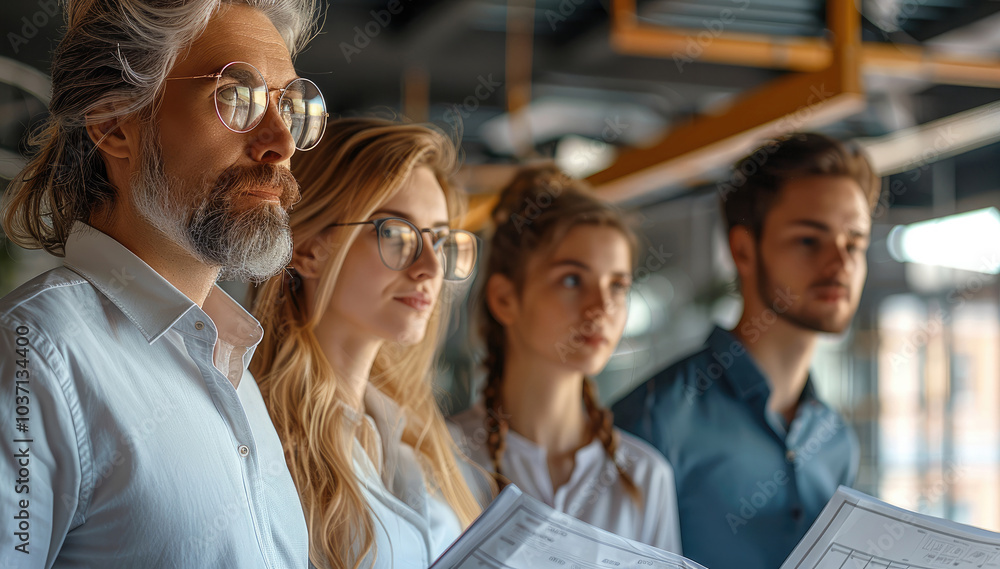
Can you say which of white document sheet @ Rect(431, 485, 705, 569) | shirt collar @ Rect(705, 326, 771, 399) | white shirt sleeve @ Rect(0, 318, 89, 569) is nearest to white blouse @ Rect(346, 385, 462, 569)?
white document sheet @ Rect(431, 485, 705, 569)

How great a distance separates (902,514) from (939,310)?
4.97m

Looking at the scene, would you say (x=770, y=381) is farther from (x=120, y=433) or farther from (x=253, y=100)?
(x=120, y=433)

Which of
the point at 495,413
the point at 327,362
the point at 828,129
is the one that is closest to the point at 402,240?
the point at 327,362

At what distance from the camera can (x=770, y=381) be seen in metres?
2.63

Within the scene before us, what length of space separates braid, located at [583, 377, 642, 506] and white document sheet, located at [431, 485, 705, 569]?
0.94m

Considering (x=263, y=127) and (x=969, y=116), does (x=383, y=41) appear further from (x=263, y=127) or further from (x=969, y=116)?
(x=263, y=127)

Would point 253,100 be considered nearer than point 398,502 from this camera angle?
Yes

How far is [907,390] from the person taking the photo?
637cm

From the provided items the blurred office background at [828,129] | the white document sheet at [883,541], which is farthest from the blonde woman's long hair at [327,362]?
the blurred office background at [828,129]

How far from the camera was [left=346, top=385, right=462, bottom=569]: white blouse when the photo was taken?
5.99 feet

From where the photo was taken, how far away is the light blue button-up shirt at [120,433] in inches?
43.4

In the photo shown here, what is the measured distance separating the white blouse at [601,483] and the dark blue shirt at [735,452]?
102mm

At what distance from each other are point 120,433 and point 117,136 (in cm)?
55

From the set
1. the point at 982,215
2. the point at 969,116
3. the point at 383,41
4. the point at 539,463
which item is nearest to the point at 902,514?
the point at 539,463
